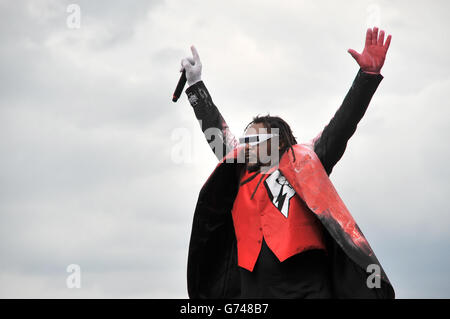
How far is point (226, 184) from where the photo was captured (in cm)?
499

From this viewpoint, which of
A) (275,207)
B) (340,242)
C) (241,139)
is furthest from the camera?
(241,139)

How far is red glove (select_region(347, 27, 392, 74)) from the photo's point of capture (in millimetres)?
4254

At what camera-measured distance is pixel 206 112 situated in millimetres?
5527

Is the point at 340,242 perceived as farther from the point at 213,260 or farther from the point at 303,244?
the point at 213,260

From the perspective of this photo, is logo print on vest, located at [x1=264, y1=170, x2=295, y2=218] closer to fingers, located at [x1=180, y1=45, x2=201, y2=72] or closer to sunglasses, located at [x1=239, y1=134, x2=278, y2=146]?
sunglasses, located at [x1=239, y1=134, x2=278, y2=146]

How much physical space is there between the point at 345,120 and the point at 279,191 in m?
0.76

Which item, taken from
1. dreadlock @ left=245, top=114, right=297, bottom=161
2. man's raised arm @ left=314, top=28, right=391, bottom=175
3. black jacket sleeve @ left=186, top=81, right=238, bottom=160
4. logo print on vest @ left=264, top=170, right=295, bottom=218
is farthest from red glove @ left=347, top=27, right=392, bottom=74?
black jacket sleeve @ left=186, top=81, right=238, bottom=160

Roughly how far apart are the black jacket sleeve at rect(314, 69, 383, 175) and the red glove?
53mm

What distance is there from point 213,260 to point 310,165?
50.4 inches

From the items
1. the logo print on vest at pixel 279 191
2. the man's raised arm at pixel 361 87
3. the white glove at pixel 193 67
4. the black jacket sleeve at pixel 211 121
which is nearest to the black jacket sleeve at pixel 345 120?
the man's raised arm at pixel 361 87

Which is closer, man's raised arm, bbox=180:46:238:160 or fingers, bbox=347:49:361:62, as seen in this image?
fingers, bbox=347:49:361:62

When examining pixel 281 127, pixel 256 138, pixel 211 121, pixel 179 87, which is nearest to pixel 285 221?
pixel 256 138
